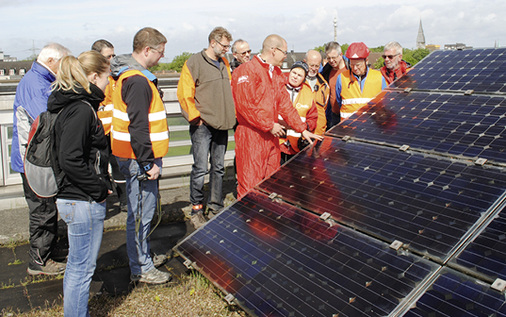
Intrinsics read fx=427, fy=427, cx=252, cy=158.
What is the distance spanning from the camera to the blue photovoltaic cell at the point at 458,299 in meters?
2.41

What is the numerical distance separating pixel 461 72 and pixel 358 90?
1309mm

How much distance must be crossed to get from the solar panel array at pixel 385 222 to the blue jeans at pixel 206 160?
176 centimetres

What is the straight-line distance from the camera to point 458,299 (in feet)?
8.28

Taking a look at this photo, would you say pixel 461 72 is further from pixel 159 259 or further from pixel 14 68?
pixel 14 68

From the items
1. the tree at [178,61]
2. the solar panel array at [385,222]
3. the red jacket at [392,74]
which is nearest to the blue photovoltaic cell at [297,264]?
the solar panel array at [385,222]

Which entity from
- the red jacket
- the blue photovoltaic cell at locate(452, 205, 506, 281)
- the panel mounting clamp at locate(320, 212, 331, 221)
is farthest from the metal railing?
the blue photovoltaic cell at locate(452, 205, 506, 281)

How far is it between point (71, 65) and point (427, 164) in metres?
3.11

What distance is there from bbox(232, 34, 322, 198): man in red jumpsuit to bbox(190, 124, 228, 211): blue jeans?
39.6 inches

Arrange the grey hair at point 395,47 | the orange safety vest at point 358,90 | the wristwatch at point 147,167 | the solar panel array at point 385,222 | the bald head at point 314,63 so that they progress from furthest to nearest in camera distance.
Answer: the grey hair at point 395,47 < the bald head at point 314,63 < the orange safety vest at point 358,90 < the wristwatch at point 147,167 < the solar panel array at point 385,222

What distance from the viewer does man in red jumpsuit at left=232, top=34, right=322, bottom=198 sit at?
4.98 m

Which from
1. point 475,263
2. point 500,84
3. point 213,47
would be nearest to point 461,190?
point 475,263

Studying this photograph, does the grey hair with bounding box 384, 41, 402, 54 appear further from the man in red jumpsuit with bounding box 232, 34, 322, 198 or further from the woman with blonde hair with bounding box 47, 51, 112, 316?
the woman with blonde hair with bounding box 47, 51, 112, 316

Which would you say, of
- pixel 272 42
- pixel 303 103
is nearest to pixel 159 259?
pixel 303 103

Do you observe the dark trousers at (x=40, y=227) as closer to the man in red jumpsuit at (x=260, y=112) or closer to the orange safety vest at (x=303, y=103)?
the man in red jumpsuit at (x=260, y=112)
